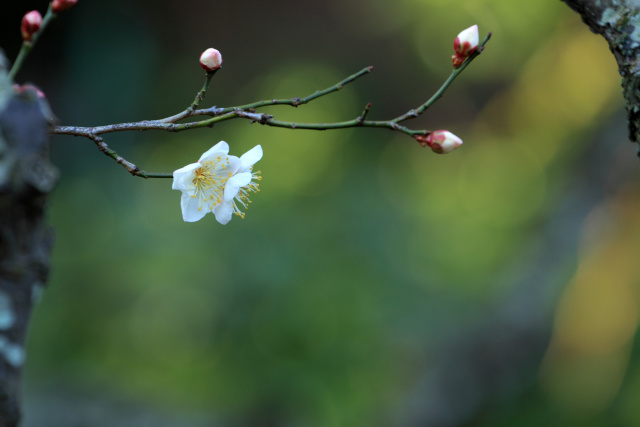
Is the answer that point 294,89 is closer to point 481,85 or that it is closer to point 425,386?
point 481,85

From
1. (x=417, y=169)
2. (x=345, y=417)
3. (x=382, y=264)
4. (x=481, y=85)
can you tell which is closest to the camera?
(x=345, y=417)

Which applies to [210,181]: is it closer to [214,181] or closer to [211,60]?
[214,181]

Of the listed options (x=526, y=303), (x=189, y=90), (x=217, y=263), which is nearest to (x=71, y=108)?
(x=189, y=90)

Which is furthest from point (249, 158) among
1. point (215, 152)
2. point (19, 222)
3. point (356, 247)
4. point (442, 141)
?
point (356, 247)

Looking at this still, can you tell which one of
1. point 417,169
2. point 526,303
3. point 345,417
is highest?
point 417,169

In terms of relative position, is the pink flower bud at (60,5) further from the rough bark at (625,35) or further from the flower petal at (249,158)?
the rough bark at (625,35)

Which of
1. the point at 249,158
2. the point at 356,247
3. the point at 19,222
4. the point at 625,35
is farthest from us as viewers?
the point at 356,247
